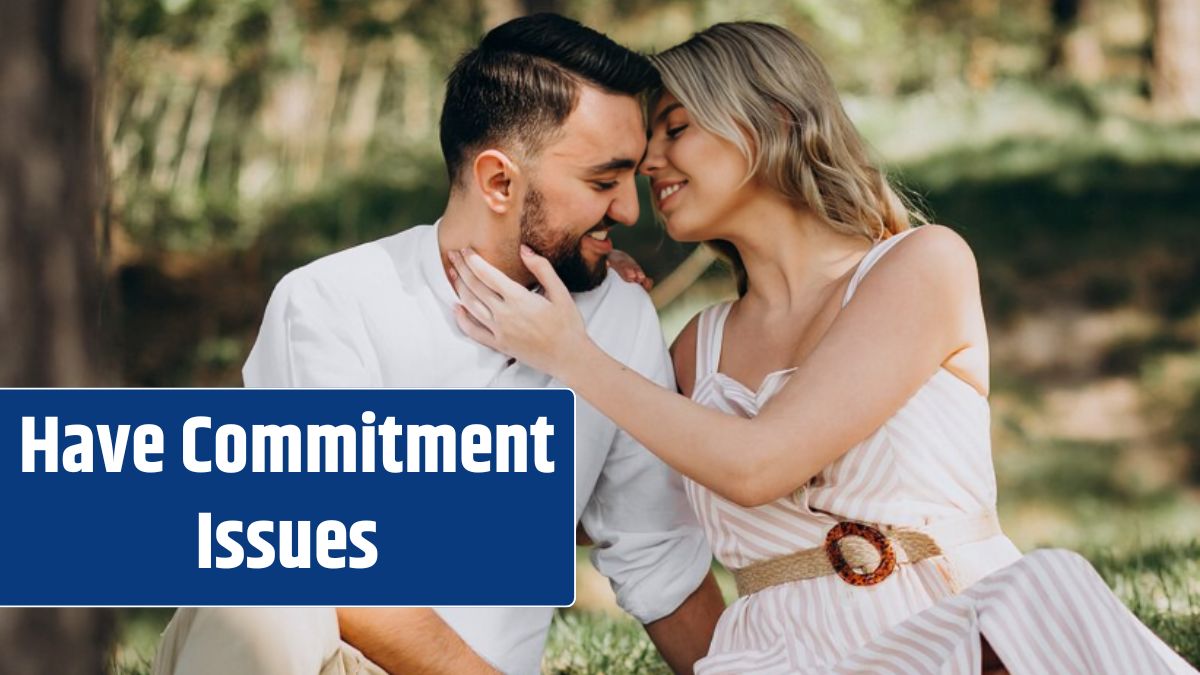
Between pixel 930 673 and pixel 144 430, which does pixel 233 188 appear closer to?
pixel 144 430

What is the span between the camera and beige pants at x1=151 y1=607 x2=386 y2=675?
98.5 inches

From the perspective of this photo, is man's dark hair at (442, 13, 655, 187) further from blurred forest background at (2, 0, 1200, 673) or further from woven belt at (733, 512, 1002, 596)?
blurred forest background at (2, 0, 1200, 673)

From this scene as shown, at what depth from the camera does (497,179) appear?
3090 millimetres

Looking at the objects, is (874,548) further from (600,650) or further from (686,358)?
(600,650)

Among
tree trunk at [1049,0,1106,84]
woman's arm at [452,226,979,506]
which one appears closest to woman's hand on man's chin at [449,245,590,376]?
woman's arm at [452,226,979,506]

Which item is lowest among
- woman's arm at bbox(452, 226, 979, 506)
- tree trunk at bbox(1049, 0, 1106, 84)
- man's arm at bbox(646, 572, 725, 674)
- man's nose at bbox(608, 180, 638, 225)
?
man's arm at bbox(646, 572, 725, 674)

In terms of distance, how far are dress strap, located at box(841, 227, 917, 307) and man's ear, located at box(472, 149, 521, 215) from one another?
70cm

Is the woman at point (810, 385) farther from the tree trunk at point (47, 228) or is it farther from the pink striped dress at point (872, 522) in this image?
the tree trunk at point (47, 228)

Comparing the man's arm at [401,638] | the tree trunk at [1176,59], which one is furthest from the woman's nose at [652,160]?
the tree trunk at [1176,59]

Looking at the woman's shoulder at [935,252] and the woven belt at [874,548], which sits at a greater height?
the woman's shoulder at [935,252]

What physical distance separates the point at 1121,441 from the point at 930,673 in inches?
268

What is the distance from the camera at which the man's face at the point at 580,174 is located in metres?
3.04

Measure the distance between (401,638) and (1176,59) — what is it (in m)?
10.3

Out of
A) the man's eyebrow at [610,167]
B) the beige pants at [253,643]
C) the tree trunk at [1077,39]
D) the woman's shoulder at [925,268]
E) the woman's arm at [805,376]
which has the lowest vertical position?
the beige pants at [253,643]
